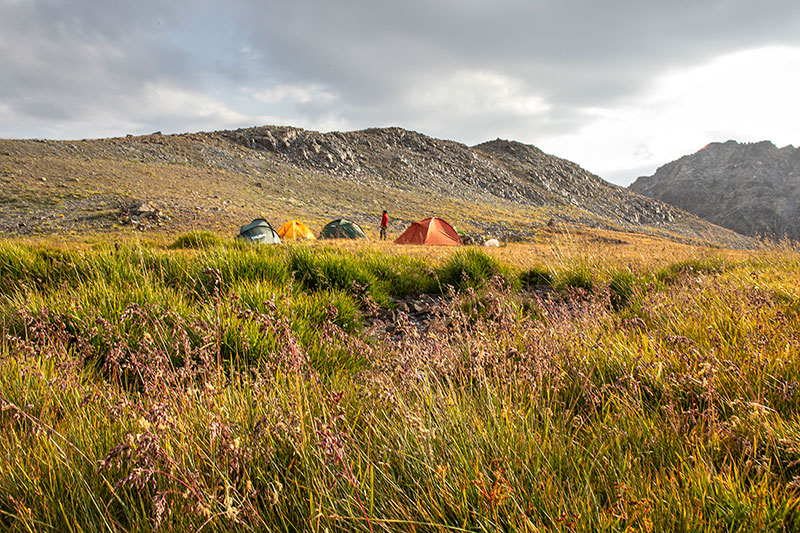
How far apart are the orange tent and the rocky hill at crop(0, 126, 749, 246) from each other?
10.7 m

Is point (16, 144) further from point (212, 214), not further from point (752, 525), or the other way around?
point (752, 525)

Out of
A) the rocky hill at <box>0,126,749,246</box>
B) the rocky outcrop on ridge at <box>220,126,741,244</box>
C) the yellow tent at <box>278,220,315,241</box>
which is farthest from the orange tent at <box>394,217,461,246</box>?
the rocky outcrop on ridge at <box>220,126,741,244</box>

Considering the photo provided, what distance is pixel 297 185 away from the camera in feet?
189

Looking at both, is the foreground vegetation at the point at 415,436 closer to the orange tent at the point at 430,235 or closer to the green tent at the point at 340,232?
the orange tent at the point at 430,235

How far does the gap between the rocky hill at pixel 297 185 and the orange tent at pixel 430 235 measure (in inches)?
421

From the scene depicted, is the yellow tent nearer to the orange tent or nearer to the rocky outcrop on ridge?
the orange tent

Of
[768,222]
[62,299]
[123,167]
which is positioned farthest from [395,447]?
[768,222]

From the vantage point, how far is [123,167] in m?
44.6

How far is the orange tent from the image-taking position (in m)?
24.3

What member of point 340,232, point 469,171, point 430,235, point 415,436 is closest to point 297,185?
point 340,232

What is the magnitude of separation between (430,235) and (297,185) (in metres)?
38.5

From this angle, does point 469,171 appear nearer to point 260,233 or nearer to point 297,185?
point 297,185

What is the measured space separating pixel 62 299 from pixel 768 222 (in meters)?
236

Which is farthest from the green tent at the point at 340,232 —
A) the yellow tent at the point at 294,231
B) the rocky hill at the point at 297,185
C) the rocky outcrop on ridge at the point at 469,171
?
the rocky outcrop on ridge at the point at 469,171
